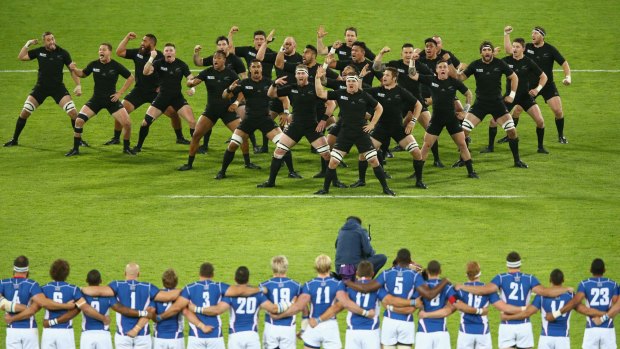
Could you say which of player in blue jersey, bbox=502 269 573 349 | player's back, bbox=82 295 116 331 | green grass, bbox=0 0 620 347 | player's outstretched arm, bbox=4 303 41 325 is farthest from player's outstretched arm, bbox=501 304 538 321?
player's outstretched arm, bbox=4 303 41 325

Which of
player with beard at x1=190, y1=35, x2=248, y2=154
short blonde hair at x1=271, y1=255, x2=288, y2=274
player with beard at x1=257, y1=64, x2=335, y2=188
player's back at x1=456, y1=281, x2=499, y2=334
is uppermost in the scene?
player with beard at x1=190, y1=35, x2=248, y2=154

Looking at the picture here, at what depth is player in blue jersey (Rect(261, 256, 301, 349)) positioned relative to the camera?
16484 millimetres

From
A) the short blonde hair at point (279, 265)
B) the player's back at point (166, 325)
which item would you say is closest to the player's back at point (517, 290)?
the short blonde hair at point (279, 265)

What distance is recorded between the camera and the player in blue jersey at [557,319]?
646 inches

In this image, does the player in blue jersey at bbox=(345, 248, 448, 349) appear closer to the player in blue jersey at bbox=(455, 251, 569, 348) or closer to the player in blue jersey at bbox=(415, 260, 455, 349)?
A: the player in blue jersey at bbox=(415, 260, 455, 349)

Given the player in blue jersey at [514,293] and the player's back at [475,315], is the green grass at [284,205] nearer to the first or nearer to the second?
the player in blue jersey at [514,293]

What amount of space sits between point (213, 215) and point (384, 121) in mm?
3919

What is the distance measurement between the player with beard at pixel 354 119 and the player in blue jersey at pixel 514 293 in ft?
26.0

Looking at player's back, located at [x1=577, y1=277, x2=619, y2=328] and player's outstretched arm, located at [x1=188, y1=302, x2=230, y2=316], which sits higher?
player's back, located at [x1=577, y1=277, x2=619, y2=328]

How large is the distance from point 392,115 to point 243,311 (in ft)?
31.4

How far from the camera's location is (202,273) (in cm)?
1639

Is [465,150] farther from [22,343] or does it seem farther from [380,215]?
[22,343]

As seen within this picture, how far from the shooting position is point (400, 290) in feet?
54.6

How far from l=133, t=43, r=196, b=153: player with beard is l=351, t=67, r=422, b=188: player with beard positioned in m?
4.74
